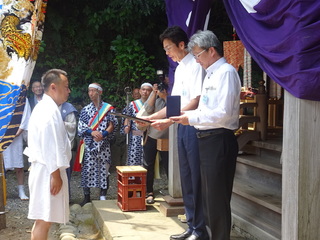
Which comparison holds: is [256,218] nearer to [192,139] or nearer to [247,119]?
[192,139]

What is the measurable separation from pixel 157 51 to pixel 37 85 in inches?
155

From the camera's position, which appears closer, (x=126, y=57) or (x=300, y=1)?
(x=300, y=1)

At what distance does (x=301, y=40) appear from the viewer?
3.12m

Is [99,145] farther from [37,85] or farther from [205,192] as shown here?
[205,192]

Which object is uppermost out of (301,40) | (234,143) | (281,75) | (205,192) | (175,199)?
(301,40)

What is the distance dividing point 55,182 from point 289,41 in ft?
7.59

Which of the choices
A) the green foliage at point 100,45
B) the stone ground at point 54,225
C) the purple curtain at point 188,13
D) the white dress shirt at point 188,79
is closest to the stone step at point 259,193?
the white dress shirt at point 188,79

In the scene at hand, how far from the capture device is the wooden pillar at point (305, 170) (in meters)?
3.22

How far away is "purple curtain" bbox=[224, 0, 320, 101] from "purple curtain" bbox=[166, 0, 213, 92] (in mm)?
1502

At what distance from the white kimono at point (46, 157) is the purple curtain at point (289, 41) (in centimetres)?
182

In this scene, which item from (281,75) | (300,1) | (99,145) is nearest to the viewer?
(300,1)

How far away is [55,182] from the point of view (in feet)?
13.7

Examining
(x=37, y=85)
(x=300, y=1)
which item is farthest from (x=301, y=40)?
(x=37, y=85)

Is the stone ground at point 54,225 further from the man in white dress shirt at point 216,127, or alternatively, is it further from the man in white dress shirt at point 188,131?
the man in white dress shirt at point 216,127
